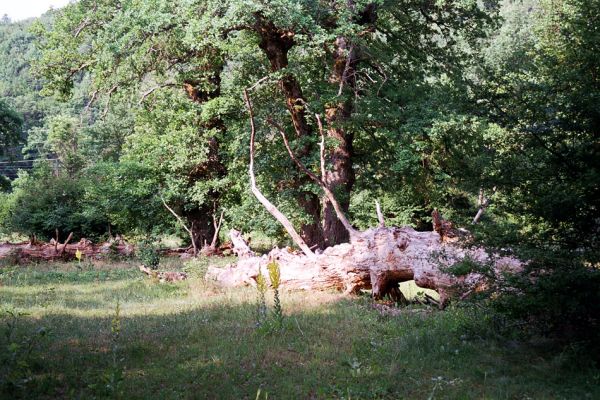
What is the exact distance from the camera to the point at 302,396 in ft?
18.2

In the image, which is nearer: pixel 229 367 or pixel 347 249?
pixel 229 367

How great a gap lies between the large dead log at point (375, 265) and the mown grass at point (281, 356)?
72cm

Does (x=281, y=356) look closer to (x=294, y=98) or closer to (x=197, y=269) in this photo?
(x=197, y=269)

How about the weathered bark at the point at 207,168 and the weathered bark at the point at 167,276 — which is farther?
the weathered bark at the point at 207,168

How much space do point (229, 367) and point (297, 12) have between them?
9.94 m

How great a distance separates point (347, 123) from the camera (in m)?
14.8

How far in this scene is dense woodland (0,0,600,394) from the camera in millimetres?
6531

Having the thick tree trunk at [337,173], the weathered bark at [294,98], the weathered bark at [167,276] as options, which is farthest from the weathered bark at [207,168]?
the weathered bark at [167,276]

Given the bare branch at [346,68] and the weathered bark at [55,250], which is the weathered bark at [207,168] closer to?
the weathered bark at [55,250]

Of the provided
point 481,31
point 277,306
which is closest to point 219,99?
point 481,31

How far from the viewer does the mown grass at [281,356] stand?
5.62 m

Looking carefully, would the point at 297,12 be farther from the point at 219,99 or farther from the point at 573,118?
the point at 573,118

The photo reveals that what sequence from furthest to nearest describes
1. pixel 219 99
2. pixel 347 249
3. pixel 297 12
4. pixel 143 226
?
pixel 143 226
pixel 219 99
pixel 297 12
pixel 347 249

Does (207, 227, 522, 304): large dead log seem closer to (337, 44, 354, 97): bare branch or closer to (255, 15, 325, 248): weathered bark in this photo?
(255, 15, 325, 248): weathered bark
